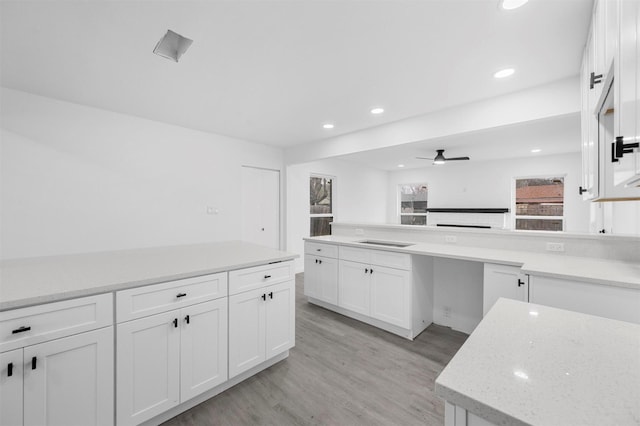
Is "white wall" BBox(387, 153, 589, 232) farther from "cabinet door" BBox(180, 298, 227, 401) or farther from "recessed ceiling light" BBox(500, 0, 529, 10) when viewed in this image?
"cabinet door" BBox(180, 298, 227, 401)

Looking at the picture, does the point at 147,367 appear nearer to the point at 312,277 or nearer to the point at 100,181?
the point at 312,277

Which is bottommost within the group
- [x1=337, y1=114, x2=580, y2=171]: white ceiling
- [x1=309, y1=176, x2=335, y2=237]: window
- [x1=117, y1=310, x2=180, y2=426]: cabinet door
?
[x1=117, y1=310, x2=180, y2=426]: cabinet door

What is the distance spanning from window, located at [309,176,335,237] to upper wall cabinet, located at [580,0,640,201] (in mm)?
4877

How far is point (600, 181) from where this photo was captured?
4.21 ft

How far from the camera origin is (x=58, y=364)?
1320mm

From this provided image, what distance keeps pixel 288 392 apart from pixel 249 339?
1.57 ft

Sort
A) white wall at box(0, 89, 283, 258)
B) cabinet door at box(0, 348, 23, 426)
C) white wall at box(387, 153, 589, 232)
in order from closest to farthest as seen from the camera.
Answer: cabinet door at box(0, 348, 23, 426) < white wall at box(0, 89, 283, 258) < white wall at box(387, 153, 589, 232)

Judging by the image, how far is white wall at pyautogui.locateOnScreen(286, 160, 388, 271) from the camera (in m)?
5.41

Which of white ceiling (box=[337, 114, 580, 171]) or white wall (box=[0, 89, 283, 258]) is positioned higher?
white ceiling (box=[337, 114, 580, 171])

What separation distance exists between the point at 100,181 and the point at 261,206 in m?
2.38

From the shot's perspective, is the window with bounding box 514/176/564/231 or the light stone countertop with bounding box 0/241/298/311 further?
the window with bounding box 514/176/564/231

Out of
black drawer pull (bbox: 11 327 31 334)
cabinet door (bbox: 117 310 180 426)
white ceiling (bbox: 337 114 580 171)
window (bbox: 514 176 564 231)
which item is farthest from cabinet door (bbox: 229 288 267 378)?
window (bbox: 514 176 564 231)

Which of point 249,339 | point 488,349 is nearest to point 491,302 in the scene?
point 488,349

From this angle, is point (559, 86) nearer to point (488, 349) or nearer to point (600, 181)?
point (600, 181)
